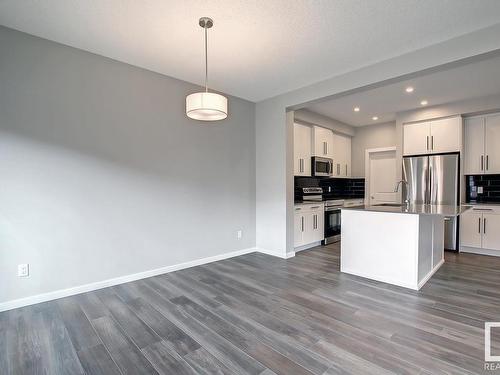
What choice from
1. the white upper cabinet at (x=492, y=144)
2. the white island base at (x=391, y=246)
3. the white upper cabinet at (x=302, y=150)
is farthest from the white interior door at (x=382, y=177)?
the white island base at (x=391, y=246)

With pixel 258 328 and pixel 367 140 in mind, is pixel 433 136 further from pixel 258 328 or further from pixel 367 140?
pixel 258 328

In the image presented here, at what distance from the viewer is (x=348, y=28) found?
2514 millimetres

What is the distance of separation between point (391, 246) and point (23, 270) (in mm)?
3997

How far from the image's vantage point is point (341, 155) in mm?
6277

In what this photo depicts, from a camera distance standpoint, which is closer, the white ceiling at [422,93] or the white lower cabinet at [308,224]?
the white ceiling at [422,93]

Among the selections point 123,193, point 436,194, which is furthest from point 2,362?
point 436,194

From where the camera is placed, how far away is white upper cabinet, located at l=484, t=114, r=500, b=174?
4.42m

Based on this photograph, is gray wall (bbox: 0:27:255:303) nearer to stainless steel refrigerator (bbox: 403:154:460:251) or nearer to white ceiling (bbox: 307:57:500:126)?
white ceiling (bbox: 307:57:500:126)

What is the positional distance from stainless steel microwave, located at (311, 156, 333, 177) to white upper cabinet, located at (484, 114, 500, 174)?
8.64 ft

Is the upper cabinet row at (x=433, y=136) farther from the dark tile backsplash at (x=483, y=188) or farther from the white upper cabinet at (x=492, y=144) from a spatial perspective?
the dark tile backsplash at (x=483, y=188)

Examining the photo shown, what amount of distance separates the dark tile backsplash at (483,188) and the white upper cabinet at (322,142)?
8.29 ft

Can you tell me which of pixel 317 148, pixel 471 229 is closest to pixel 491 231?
pixel 471 229

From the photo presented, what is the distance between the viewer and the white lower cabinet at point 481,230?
4277 mm

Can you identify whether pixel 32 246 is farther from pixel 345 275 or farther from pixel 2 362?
pixel 345 275
